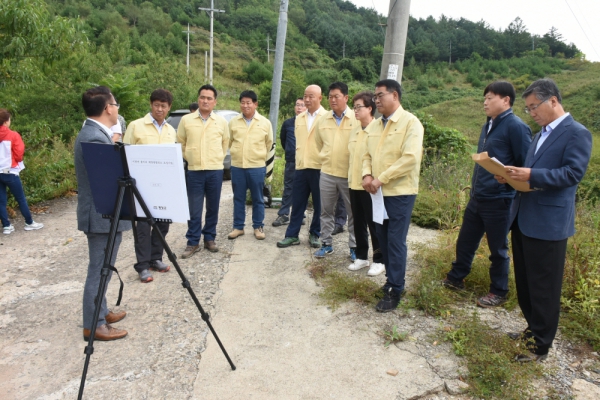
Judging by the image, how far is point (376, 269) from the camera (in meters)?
4.57

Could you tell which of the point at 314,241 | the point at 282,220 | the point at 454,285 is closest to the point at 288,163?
the point at 282,220

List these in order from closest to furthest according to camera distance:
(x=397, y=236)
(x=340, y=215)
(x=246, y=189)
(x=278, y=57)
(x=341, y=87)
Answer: (x=397, y=236)
(x=341, y=87)
(x=246, y=189)
(x=340, y=215)
(x=278, y=57)

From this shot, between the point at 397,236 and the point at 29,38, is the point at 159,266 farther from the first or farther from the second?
the point at 29,38

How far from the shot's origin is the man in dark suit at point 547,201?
2.73 meters

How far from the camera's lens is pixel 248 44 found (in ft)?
227

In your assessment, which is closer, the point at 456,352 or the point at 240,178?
the point at 456,352

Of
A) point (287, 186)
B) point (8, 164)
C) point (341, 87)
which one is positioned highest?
point (341, 87)

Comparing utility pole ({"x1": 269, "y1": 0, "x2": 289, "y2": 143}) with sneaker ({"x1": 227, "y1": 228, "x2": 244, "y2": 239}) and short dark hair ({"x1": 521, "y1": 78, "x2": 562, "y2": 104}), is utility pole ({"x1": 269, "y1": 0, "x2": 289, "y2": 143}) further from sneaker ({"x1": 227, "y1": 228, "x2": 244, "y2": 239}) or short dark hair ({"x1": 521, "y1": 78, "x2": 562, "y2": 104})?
short dark hair ({"x1": 521, "y1": 78, "x2": 562, "y2": 104})

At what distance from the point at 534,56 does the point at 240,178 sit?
82.3 metres

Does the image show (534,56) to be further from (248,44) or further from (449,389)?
(449,389)

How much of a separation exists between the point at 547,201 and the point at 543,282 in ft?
1.88

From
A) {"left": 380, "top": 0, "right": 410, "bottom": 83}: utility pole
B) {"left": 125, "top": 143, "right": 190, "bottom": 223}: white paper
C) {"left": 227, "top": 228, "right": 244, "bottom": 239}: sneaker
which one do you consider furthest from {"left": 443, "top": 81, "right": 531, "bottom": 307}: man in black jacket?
{"left": 227, "top": 228, "right": 244, "bottom": 239}: sneaker

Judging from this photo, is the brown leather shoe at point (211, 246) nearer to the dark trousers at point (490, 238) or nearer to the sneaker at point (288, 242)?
the sneaker at point (288, 242)

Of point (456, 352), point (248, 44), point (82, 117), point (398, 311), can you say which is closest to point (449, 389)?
point (456, 352)
